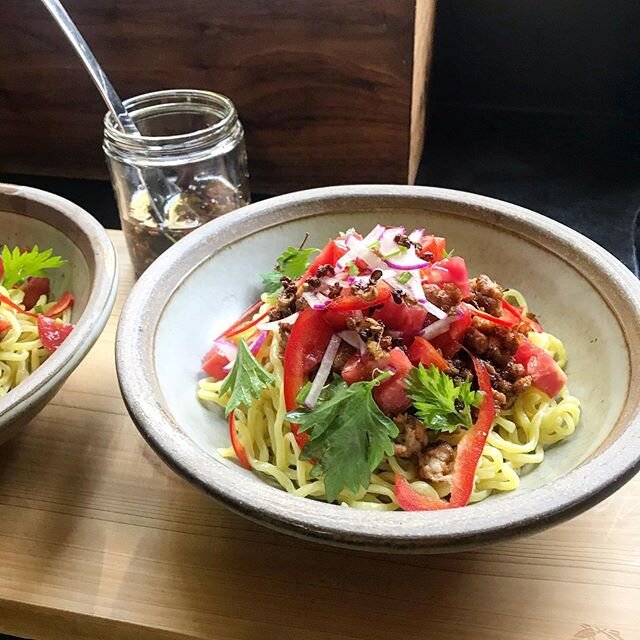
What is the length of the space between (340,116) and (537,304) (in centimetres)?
87

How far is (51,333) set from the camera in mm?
1235

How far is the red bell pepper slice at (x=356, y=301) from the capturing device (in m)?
1.07

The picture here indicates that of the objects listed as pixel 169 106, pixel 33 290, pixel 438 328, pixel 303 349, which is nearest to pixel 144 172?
pixel 169 106

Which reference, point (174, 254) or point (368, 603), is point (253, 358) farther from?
point (368, 603)

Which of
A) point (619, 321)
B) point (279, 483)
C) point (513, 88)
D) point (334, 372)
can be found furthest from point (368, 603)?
point (513, 88)

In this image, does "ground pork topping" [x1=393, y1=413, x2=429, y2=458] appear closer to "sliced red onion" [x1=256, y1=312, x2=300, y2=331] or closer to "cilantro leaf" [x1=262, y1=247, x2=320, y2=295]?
"sliced red onion" [x1=256, y1=312, x2=300, y2=331]

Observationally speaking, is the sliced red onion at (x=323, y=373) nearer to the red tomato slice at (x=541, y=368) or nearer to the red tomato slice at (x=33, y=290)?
the red tomato slice at (x=541, y=368)

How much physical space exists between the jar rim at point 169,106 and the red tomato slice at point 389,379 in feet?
2.43

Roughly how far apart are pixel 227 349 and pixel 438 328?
36cm

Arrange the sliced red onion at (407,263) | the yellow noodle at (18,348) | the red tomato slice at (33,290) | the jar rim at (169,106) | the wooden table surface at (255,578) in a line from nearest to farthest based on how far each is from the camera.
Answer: the wooden table surface at (255,578) → the sliced red onion at (407,263) → the yellow noodle at (18,348) → the red tomato slice at (33,290) → the jar rim at (169,106)

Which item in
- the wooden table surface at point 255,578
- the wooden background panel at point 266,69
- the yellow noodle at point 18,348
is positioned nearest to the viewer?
the wooden table surface at point 255,578

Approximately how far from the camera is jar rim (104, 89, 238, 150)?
1.53 m

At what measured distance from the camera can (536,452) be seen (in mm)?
1110

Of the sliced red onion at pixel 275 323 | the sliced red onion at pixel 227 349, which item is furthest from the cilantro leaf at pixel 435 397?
the sliced red onion at pixel 227 349
